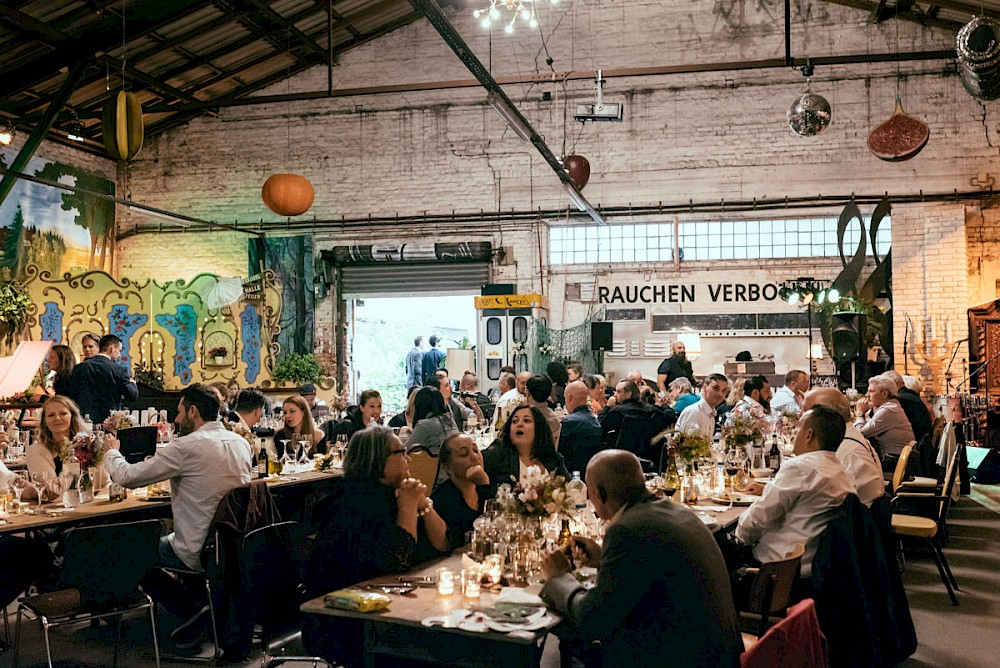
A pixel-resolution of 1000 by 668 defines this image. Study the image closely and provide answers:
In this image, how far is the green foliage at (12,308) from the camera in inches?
478

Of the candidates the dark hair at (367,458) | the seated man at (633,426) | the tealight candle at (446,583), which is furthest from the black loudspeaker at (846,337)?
the tealight candle at (446,583)

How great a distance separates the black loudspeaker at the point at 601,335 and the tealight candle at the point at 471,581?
11.2 meters

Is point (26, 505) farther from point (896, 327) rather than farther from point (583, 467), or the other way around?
point (896, 327)

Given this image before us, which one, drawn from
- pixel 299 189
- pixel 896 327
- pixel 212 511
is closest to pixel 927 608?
pixel 212 511

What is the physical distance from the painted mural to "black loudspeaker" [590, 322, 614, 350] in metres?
5.24

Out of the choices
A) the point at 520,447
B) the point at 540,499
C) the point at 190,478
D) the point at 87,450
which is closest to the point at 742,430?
the point at 520,447

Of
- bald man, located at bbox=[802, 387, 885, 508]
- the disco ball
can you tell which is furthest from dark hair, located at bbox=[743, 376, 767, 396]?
the disco ball

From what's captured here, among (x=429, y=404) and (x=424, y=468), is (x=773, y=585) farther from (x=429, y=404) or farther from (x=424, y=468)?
(x=429, y=404)

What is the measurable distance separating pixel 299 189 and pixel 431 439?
5.09m

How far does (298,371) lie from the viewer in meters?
14.1

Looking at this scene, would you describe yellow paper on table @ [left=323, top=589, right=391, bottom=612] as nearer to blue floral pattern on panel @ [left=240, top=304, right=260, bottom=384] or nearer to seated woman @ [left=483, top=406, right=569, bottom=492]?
seated woman @ [left=483, top=406, right=569, bottom=492]

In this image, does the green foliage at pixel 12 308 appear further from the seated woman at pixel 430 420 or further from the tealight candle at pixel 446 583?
the tealight candle at pixel 446 583

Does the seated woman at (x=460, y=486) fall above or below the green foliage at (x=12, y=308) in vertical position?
below

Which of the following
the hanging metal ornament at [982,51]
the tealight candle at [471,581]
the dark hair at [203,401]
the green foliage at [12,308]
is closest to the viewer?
the tealight candle at [471,581]
